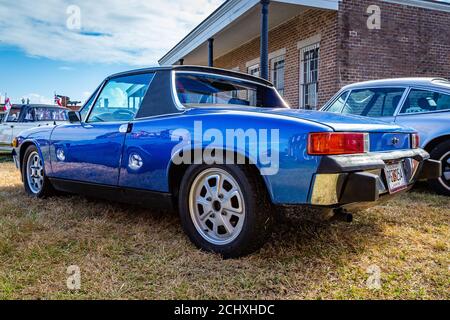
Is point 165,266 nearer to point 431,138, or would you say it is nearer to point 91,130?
point 91,130

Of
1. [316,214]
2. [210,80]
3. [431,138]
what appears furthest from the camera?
[431,138]

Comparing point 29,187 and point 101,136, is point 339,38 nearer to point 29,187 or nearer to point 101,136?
point 101,136

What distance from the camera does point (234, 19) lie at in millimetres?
9125

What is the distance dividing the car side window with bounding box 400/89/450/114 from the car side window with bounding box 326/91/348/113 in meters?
Result: 0.84

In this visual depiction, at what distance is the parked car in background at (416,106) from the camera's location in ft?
14.6

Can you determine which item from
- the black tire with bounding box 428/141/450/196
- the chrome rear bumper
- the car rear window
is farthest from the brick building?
the chrome rear bumper

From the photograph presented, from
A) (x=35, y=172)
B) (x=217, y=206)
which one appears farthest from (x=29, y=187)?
(x=217, y=206)

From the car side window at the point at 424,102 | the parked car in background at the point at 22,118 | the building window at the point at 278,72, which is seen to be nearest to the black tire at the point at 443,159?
the car side window at the point at 424,102

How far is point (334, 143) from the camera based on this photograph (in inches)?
85.7

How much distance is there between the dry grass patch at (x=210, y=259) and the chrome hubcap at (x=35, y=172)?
0.90 metres

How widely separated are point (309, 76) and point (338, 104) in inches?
177

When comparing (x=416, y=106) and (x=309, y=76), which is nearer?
(x=416, y=106)
